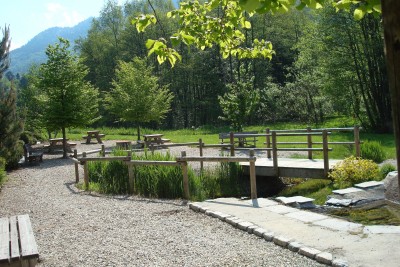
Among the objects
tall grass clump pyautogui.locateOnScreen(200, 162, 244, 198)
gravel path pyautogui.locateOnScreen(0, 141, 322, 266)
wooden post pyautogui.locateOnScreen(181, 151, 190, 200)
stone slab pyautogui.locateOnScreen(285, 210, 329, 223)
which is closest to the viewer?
gravel path pyautogui.locateOnScreen(0, 141, 322, 266)

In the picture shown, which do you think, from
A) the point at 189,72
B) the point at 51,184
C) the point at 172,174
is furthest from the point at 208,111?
the point at 172,174

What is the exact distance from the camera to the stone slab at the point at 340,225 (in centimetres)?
616

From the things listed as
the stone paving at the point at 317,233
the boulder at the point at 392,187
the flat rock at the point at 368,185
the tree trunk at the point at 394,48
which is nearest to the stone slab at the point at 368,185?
the flat rock at the point at 368,185

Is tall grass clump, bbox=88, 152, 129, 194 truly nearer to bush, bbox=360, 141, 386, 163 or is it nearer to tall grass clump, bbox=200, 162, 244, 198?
tall grass clump, bbox=200, 162, 244, 198

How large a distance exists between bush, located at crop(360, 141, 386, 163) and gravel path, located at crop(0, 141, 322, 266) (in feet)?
19.7

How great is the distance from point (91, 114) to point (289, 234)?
55.7ft

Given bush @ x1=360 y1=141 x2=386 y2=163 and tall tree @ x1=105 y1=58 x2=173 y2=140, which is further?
tall tree @ x1=105 y1=58 x2=173 y2=140

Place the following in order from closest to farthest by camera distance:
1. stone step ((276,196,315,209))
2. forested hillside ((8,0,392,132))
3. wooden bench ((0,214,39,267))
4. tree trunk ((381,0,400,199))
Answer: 1. tree trunk ((381,0,400,199))
2. wooden bench ((0,214,39,267))
3. stone step ((276,196,315,209))
4. forested hillside ((8,0,392,132))

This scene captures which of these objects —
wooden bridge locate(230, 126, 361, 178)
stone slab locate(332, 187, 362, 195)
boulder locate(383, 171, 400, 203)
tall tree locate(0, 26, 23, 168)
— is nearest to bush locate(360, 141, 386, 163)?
wooden bridge locate(230, 126, 361, 178)

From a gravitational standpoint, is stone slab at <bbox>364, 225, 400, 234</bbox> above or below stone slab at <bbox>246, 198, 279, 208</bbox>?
above

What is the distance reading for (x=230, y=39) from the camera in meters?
5.23

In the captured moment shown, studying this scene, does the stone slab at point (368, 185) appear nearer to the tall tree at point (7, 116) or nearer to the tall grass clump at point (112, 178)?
the tall grass clump at point (112, 178)

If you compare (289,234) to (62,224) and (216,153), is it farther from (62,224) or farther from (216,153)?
(216,153)

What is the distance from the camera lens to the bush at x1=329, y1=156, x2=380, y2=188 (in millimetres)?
10125
